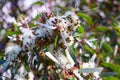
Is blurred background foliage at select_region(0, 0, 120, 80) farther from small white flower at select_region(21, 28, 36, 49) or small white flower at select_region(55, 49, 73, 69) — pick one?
small white flower at select_region(55, 49, 73, 69)

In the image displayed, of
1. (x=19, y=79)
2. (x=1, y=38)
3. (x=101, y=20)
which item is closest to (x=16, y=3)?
(x=101, y=20)

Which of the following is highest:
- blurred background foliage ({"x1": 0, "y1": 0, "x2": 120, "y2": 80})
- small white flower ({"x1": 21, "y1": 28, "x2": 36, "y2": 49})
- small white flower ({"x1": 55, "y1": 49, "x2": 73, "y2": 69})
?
small white flower ({"x1": 21, "y1": 28, "x2": 36, "y2": 49})

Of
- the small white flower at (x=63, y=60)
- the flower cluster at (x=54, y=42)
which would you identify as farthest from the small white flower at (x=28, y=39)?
the small white flower at (x=63, y=60)

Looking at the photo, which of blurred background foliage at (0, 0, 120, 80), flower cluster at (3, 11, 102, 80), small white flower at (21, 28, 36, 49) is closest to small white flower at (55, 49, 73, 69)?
flower cluster at (3, 11, 102, 80)

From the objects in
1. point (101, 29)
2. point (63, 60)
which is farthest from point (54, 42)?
point (101, 29)

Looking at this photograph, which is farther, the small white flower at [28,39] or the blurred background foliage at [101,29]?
the blurred background foliage at [101,29]

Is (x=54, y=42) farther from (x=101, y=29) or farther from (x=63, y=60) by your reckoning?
(x=101, y=29)

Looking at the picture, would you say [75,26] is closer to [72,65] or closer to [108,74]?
[72,65]

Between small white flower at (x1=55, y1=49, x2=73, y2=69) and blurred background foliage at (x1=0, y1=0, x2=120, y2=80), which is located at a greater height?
small white flower at (x1=55, y1=49, x2=73, y2=69)

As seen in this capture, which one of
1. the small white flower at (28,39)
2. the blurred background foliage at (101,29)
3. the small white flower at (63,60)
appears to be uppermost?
the small white flower at (28,39)

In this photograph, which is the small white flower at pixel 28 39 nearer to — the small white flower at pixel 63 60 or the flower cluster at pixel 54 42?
the flower cluster at pixel 54 42

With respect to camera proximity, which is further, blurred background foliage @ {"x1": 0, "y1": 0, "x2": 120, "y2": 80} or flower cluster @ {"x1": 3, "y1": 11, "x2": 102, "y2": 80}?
blurred background foliage @ {"x1": 0, "y1": 0, "x2": 120, "y2": 80}
